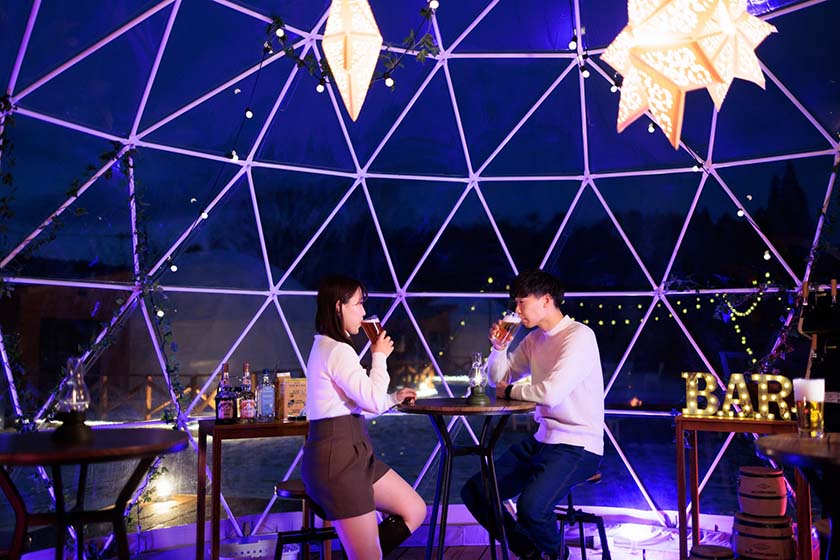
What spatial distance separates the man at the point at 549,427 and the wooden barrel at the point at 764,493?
138cm

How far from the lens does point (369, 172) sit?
8383mm

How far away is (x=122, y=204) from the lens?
7.17m

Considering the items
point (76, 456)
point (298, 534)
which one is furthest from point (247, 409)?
point (76, 456)

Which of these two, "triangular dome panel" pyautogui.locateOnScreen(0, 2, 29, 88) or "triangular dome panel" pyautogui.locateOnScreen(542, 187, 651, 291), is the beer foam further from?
"triangular dome panel" pyautogui.locateOnScreen(0, 2, 29, 88)

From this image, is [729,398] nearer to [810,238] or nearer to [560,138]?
[810,238]

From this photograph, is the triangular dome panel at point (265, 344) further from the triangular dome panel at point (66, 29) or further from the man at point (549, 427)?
the man at point (549, 427)

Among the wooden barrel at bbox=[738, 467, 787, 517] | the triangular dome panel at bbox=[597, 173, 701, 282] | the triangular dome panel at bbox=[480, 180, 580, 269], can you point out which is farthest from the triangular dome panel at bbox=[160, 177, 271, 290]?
the wooden barrel at bbox=[738, 467, 787, 517]

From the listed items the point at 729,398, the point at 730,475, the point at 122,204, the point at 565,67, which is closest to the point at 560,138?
the point at 565,67

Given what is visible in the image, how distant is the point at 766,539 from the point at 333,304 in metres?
3.47

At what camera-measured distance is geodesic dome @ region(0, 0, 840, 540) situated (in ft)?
21.0

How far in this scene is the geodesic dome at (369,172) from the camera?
6.39 m

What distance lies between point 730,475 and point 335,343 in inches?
429

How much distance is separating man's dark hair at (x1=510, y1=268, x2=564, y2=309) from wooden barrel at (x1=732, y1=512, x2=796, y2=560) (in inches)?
83.7

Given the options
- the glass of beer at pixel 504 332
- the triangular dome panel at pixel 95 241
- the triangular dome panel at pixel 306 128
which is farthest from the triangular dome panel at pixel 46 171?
the glass of beer at pixel 504 332
